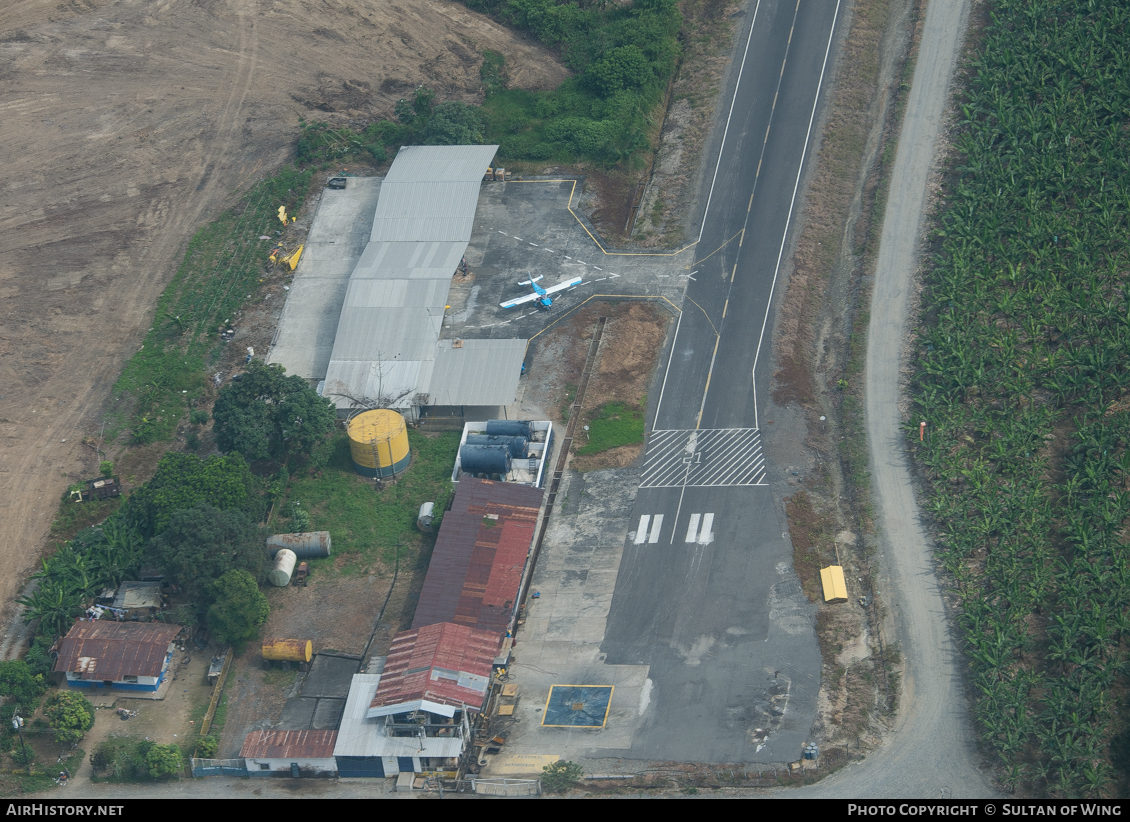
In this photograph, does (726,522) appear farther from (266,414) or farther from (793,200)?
(793,200)

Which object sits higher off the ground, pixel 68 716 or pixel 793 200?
pixel 793 200

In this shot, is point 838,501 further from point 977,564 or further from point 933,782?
point 933,782

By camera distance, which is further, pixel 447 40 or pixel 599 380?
pixel 447 40

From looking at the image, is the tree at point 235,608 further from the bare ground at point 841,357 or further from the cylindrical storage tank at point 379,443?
the bare ground at point 841,357

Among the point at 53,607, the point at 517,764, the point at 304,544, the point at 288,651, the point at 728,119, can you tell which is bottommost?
the point at 517,764

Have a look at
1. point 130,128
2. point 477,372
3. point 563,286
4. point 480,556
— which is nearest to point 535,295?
point 563,286

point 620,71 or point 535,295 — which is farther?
point 620,71
